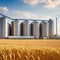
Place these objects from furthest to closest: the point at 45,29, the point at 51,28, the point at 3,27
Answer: the point at 45,29, the point at 51,28, the point at 3,27

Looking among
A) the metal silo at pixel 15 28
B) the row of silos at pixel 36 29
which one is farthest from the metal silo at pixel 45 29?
the metal silo at pixel 15 28

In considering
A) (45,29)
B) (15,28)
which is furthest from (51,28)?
(15,28)

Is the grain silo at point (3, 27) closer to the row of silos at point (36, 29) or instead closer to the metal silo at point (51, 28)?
the row of silos at point (36, 29)

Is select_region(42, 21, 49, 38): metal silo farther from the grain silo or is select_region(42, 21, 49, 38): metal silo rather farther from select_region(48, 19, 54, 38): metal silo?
the grain silo

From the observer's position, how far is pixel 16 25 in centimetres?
4312

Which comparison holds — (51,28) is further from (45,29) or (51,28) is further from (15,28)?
(15,28)

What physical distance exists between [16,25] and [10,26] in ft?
6.24

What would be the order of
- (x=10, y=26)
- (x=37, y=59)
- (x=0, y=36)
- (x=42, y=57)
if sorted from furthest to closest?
(x=10, y=26)
(x=0, y=36)
(x=42, y=57)
(x=37, y=59)

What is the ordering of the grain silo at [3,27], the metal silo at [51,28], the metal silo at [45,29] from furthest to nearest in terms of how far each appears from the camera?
the metal silo at [45,29], the grain silo at [3,27], the metal silo at [51,28]

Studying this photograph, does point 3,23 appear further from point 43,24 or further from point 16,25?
point 43,24

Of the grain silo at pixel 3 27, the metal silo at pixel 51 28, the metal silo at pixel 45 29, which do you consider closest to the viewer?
the metal silo at pixel 51 28

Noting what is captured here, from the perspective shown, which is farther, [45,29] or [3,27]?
[45,29]

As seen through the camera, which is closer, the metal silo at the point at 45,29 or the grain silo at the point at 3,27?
the grain silo at the point at 3,27

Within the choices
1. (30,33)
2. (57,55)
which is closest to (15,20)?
(30,33)
